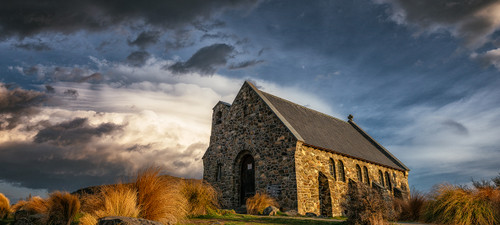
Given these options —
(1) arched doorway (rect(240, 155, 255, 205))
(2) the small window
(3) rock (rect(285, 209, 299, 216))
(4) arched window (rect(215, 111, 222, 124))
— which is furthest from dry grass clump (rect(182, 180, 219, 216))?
(4) arched window (rect(215, 111, 222, 124))

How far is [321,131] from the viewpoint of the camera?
22.6m

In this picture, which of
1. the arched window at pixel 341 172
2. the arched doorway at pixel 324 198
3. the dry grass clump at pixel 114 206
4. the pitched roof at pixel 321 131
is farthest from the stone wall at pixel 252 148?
the dry grass clump at pixel 114 206

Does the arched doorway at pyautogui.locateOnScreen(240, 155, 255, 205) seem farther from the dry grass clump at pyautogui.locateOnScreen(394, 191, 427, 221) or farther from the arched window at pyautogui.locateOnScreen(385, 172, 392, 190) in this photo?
the arched window at pyautogui.locateOnScreen(385, 172, 392, 190)

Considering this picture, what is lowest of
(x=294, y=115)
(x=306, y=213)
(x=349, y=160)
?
(x=306, y=213)

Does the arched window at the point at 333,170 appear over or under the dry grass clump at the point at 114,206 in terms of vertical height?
over

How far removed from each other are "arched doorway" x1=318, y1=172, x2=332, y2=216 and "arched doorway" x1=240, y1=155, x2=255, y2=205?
411 cm

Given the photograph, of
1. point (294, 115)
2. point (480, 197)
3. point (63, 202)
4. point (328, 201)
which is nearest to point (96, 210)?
point (63, 202)

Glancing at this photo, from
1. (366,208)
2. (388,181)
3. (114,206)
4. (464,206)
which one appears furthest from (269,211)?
(388,181)

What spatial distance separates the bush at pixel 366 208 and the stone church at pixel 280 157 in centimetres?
681

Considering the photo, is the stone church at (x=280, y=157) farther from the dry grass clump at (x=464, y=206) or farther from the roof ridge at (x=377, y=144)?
the dry grass clump at (x=464, y=206)

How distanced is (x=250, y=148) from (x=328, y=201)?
18.5 ft

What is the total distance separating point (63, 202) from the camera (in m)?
9.64

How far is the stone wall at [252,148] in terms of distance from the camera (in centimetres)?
1675

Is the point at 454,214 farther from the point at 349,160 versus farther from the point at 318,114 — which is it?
the point at 318,114
